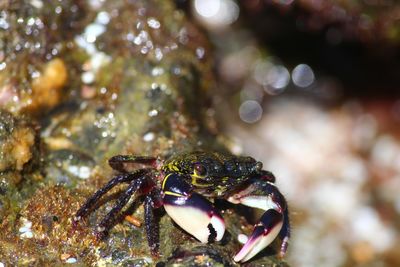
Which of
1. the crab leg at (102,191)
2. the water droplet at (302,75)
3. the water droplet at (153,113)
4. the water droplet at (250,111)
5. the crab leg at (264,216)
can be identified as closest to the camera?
the crab leg at (264,216)

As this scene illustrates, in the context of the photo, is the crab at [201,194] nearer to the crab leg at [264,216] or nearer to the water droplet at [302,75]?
the crab leg at [264,216]

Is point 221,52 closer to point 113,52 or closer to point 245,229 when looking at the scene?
point 113,52

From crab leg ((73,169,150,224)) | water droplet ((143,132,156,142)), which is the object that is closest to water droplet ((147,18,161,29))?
water droplet ((143,132,156,142))

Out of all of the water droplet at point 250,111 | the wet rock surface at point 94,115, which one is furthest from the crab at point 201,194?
the water droplet at point 250,111

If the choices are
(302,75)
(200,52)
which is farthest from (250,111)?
(200,52)

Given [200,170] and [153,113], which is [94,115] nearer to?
[153,113]

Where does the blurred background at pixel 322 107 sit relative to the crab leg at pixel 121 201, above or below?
above
